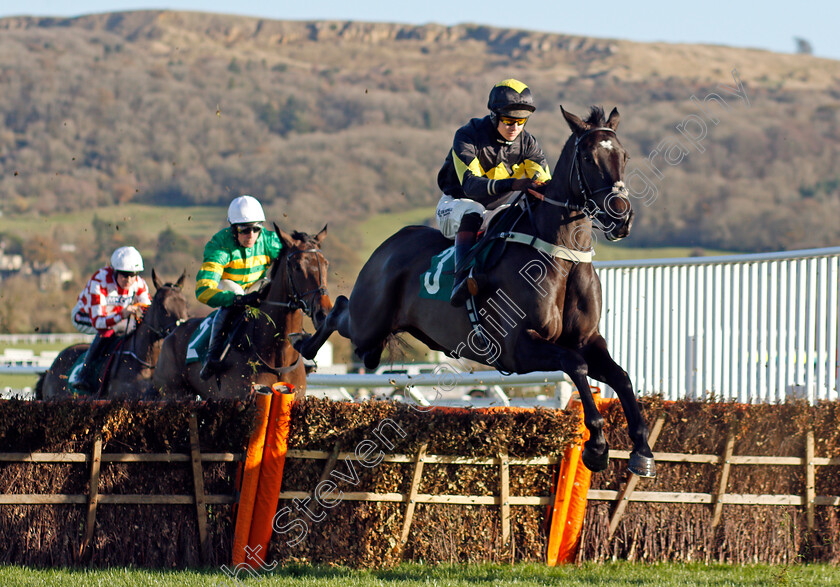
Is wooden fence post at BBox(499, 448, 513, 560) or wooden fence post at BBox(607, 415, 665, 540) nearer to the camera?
wooden fence post at BBox(499, 448, 513, 560)

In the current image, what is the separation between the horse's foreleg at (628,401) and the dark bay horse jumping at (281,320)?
2673 millimetres

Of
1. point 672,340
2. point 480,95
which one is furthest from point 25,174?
point 672,340

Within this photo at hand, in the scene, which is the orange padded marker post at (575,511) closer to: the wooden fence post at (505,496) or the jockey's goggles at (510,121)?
the wooden fence post at (505,496)

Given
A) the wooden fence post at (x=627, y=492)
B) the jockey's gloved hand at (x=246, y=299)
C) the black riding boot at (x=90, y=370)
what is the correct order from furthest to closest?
1. the black riding boot at (x=90, y=370)
2. the jockey's gloved hand at (x=246, y=299)
3. the wooden fence post at (x=627, y=492)

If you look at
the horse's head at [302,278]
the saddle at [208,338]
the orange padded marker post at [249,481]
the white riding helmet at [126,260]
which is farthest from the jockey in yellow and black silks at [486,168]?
the white riding helmet at [126,260]

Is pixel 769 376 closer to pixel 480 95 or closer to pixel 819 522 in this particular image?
pixel 819 522

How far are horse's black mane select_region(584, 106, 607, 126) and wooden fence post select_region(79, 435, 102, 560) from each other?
3.49 m

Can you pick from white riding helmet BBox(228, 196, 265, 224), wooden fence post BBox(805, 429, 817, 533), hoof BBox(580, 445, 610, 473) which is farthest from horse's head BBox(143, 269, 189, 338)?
wooden fence post BBox(805, 429, 817, 533)

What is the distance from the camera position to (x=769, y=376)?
1023 centimetres

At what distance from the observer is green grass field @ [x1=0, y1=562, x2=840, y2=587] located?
5398 mm

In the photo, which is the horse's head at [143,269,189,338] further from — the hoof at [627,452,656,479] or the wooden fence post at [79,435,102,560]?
the hoof at [627,452,656,479]

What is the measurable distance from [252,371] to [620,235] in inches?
153

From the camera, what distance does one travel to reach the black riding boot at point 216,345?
26.6ft

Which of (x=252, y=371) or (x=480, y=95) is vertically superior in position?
(x=480, y=95)
